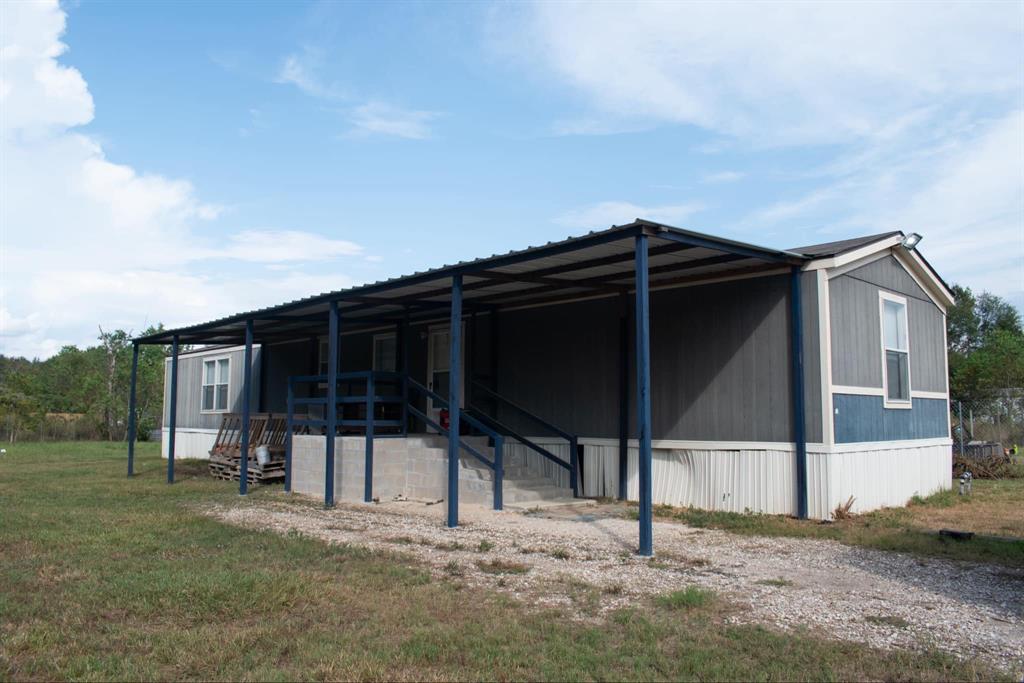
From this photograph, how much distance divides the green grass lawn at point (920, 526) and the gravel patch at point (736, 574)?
1.23ft

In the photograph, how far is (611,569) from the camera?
6.67 m

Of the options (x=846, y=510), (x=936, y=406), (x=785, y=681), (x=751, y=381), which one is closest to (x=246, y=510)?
(x=751, y=381)

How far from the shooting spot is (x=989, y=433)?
2111cm

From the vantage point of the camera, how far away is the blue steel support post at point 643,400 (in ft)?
23.3

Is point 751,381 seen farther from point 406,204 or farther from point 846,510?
point 406,204

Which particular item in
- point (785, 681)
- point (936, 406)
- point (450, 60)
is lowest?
point (785, 681)

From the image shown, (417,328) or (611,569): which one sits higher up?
(417,328)

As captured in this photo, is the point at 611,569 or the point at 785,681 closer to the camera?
the point at 785,681

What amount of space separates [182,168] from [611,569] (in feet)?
34.6

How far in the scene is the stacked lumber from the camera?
14.4m

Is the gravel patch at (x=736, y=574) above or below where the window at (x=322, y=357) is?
below

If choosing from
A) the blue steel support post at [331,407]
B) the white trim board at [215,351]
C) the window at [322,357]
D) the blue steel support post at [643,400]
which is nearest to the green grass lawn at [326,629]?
the blue steel support post at [643,400]

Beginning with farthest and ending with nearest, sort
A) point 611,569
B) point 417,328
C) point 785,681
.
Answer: point 417,328 → point 611,569 → point 785,681

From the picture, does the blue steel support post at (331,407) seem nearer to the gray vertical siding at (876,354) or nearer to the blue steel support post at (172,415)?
the blue steel support post at (172,415)
